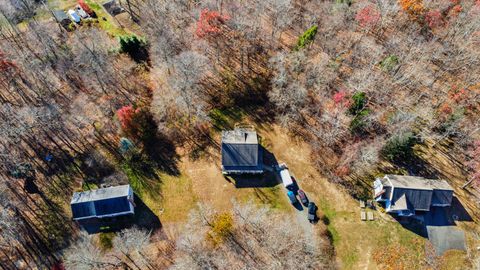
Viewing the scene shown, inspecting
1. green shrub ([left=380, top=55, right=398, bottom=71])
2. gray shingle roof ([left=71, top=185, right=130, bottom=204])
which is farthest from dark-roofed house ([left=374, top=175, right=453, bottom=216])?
gray shingle roof ([left=71, top=185, right=130, bottom=204])

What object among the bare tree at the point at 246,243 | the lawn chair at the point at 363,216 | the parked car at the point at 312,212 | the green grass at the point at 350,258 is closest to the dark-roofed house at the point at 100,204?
the bare tree at the point at 246,243

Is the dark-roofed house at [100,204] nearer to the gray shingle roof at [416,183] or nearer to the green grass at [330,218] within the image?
the green grass at [330,218]

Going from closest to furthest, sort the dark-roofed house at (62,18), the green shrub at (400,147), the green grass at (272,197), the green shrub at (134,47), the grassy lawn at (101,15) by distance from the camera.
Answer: the green grass at (272,197)
the green shrub at (400,147)
the green shrub at (134,47)
the grassy lawn at (101,15)
the dark-roofed house at (62,18)

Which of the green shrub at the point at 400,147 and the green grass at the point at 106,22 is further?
the green grass at the point at 106,22

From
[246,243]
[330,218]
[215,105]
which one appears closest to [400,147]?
[330,218]

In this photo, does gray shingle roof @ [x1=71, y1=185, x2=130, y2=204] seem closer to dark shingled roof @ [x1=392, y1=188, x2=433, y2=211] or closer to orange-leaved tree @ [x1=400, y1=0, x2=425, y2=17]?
dark shingled roof @ [x1=392, y1=188, x2=433, y2=211]

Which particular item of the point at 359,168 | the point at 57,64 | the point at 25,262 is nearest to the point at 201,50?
the point at 57,64

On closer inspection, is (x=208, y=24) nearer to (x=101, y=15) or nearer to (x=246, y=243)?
(x=101, y=15)
